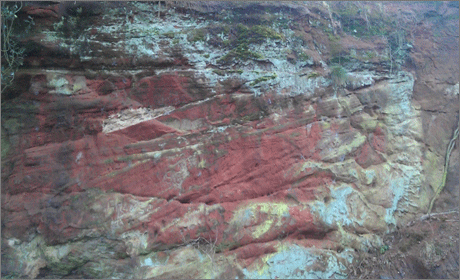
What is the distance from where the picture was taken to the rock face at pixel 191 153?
20.4 feet

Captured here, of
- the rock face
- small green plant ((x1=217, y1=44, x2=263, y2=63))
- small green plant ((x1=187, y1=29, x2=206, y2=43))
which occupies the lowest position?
the rock face

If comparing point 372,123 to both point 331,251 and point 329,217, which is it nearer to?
point 329,217

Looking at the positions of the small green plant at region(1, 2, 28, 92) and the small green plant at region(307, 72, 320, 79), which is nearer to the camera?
the small green plant at region(1, 2, 28, 92)

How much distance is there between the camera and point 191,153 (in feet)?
22.4

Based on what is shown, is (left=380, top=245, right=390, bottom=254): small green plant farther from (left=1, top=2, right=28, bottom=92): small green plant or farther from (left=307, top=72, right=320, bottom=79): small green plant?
(left=1, top=2, right=28, bottom=92): small green plant

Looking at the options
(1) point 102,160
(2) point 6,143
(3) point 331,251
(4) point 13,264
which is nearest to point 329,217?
(3) point 331,251

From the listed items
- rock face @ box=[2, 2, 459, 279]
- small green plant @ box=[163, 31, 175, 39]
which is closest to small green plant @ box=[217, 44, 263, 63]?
rock face @ box=[2, 2, 459, 279]

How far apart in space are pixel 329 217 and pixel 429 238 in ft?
8.98

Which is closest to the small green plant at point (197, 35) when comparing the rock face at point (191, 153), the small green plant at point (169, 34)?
the rock face at point (191, 153)

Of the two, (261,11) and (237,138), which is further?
(261,11)

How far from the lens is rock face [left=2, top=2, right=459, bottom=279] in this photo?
621 cm

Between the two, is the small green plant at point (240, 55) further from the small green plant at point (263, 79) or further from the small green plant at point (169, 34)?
the small green plant at point (169, 34)

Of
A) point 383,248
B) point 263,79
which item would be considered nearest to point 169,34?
point 263,79

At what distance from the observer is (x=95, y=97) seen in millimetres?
6566
